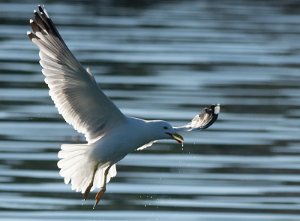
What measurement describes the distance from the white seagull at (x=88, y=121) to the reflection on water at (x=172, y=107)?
Result: 4.16 feet

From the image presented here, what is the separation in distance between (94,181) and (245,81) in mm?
10115

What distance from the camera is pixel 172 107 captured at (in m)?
18.0

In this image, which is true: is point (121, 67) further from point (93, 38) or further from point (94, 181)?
point (94, 181)

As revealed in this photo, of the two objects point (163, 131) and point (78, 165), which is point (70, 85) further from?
point (163, 131)

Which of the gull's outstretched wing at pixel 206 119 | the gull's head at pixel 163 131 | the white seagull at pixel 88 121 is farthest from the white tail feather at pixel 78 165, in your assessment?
the gull's outstretched wing at pixel 206 119

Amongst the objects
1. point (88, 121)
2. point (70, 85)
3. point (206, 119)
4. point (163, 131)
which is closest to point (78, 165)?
point (88, 121)

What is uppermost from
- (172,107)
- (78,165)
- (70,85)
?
(70,85)

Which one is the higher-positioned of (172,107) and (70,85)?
(70,85)

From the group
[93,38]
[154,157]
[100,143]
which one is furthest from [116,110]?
[93,38]

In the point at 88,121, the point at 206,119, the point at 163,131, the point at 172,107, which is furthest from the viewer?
the point at 172,107

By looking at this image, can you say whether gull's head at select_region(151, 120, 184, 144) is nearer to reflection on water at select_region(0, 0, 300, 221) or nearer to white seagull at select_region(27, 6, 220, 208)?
white seagull at select_region(27, 6, 220, 208)

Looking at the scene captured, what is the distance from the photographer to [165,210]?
12758 millimetres

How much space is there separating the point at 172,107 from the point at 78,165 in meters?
7.14

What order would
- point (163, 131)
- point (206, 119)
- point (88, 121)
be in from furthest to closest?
point (88, 121)
point (206, 119)
point (163, 131)
